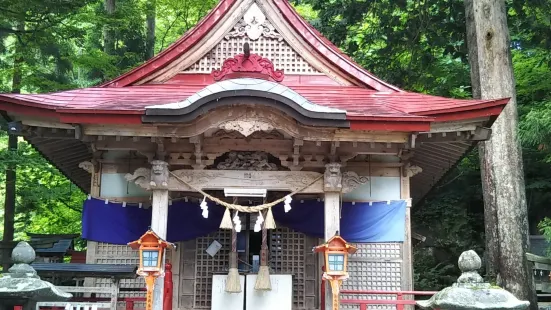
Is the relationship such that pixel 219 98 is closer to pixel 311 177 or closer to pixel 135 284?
pixel 311 177

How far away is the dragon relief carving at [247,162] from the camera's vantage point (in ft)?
26.6

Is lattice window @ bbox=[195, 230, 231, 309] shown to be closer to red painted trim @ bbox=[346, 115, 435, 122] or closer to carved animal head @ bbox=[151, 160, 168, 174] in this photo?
carved animal head @ bbox=[151, 160, 168, 174]

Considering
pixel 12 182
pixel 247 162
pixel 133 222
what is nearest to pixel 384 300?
pixel 247 162

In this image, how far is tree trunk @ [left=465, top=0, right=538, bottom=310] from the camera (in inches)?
378

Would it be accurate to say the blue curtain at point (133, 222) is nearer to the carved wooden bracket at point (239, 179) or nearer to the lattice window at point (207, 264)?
the lattice window at point (207, 264)

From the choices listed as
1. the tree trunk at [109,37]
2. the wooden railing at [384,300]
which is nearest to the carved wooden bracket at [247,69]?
the wooden railing at [384,300]

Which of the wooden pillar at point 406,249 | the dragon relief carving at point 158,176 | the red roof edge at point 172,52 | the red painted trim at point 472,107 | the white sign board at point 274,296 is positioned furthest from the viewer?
the red roof edge at point 172,52

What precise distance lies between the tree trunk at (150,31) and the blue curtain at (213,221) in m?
10.4

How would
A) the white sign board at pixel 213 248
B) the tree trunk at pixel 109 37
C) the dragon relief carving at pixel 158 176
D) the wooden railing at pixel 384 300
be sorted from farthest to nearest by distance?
the tree trunk at pixel 109 37 → the white sign board at pixel 213 248 → the dragon relief carving at pixel 158 176 → the wooden railing at pixel 384 300

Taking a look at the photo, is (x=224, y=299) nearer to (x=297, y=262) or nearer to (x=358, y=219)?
(x=297, y=262)

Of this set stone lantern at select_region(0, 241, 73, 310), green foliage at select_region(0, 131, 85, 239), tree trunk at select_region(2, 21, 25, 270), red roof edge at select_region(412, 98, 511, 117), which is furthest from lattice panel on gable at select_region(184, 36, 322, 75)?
tree trunk at select_region(2, 21, 25, 270)

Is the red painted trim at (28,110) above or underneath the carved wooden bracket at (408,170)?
Answer: above

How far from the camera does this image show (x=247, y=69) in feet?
27.5

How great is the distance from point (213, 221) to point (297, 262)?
5.23ft
